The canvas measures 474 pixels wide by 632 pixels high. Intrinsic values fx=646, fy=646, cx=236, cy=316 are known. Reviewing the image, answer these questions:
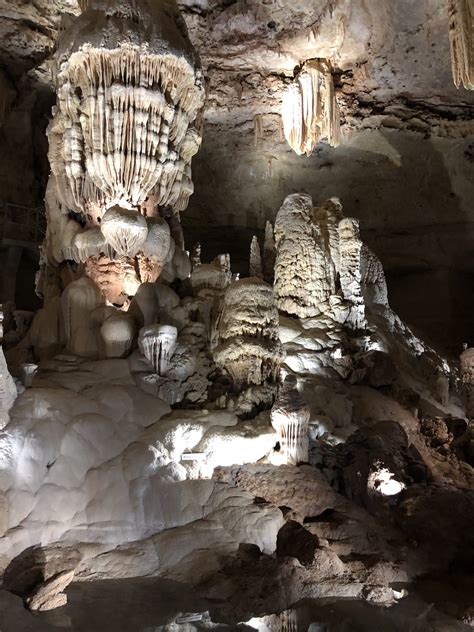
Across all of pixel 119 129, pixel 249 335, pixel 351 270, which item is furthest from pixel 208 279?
pixel 351 270

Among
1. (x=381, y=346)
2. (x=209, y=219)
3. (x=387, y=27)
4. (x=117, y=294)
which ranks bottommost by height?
(x=381, y=346)

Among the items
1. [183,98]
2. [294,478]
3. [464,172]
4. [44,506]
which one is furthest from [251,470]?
[464,172]

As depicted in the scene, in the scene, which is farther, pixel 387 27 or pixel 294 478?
pixel 387 27

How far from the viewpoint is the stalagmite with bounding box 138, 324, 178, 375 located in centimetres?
879

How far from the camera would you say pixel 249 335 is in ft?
29.4

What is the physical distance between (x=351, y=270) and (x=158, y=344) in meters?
4.67

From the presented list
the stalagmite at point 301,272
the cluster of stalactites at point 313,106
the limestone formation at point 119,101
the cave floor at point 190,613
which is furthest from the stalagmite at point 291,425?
the cluster of stalactites at point 313,106

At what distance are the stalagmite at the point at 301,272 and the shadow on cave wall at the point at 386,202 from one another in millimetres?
4888

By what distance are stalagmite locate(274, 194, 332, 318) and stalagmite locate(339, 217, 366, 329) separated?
13.6 inches

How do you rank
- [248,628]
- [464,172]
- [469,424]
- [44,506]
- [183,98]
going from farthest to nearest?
[464,172] < [183,98] < [469,424] < [44,506] < [248,628]

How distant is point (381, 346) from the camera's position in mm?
11453

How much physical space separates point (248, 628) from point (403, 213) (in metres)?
14.3

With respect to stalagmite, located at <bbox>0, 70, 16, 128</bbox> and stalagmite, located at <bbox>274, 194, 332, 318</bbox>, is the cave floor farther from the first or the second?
stalagmite, located at <bbox>0, 70, 16, 128</bbox>

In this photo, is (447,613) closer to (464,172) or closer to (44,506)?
(44,506)
